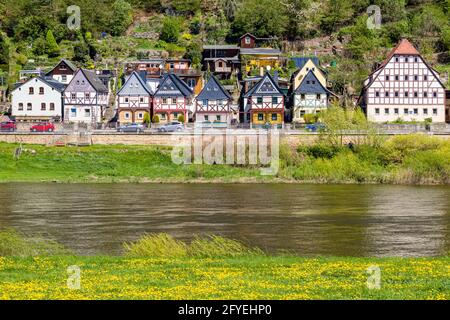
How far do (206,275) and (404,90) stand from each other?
7258 cm

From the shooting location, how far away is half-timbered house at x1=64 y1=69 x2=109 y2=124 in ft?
312

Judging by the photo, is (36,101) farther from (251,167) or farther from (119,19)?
(119,19)

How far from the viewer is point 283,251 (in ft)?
105

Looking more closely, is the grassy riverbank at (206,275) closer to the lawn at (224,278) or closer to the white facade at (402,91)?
the lawn at (224,278)

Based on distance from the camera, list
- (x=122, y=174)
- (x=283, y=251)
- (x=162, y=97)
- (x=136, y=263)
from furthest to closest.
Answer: (x=162, y=97)
(x=122, y=174)
(x=283, y=251)
(x=136, y=263)

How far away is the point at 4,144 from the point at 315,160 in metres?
26.8

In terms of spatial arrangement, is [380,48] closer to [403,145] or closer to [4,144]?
[403,145]

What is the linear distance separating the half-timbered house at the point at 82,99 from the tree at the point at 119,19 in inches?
1253

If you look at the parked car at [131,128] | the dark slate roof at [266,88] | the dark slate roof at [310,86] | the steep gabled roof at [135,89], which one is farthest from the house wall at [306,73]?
the parked car at [131,128]

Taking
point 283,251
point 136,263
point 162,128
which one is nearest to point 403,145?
point 162,128

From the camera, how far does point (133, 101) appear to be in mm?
94438

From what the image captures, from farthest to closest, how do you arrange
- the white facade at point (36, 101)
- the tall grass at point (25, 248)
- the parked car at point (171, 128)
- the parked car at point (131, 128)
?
the white facade at point (36, 101)
the parked car at point (171, 128)
the parked car at point (131, 128)
the tall grass at point (25, 248)

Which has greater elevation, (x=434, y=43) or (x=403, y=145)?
(x=434, y=43)

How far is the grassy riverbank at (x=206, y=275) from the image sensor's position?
21109 millimetres
